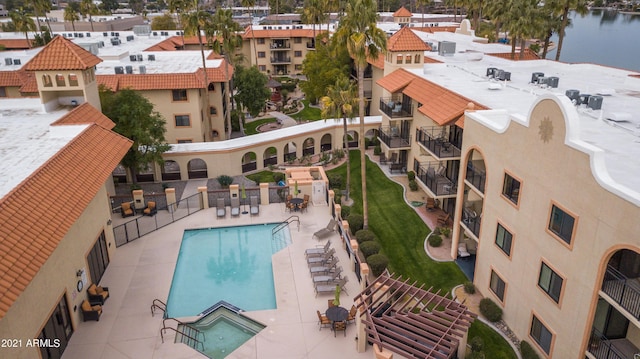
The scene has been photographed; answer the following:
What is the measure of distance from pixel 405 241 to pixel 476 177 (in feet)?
23.6

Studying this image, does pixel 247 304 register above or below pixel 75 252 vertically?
below

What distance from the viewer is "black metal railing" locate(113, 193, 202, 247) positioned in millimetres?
30953

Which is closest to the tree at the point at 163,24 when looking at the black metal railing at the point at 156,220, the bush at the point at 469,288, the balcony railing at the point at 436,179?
the black metal railing at the point at 156,220

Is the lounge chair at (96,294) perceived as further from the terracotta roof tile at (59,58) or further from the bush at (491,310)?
the bush at (491,310)

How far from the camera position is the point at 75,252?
74.5ft

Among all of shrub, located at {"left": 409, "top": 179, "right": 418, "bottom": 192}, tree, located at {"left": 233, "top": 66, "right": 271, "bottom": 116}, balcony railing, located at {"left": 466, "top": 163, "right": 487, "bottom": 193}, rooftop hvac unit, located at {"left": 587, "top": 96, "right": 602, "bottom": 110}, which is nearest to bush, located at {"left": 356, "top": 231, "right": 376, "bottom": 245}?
balcony railing, located at {"left": 466, "top": 163, "right": 487, "bottom": 193}

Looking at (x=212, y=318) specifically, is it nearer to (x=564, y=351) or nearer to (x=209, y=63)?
(x=564, y=351)

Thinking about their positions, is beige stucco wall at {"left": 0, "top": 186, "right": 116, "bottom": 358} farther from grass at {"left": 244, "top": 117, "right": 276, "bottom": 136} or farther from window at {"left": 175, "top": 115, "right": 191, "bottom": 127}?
grass at {"left": 244, "top": 117, "right": 276, "bottom": 136}

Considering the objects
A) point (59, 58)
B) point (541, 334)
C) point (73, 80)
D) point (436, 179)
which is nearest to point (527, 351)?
point (541, 334)

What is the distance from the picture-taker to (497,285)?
24.7 meters

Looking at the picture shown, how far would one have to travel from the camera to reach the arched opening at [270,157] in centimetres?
4584

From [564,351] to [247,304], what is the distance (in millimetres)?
14589

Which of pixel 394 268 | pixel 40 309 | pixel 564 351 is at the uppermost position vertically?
pixel 40 309

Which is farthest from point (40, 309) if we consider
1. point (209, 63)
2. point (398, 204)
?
point (209, 63)
